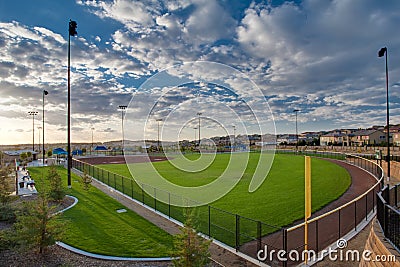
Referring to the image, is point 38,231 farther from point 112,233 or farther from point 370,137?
point 370,137

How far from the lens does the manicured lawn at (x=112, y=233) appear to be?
998cm

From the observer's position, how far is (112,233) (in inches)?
461

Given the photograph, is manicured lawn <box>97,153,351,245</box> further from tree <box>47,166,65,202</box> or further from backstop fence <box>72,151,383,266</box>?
tree <box>47,166,65,202</box>

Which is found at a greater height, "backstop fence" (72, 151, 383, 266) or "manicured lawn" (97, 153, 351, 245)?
"backstop fence" (72, 151, 383, 266)

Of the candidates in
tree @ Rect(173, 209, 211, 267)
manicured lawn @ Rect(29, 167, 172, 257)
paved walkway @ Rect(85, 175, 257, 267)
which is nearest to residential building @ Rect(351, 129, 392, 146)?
paved walkway @ Rect(85, 175, 257, 267)

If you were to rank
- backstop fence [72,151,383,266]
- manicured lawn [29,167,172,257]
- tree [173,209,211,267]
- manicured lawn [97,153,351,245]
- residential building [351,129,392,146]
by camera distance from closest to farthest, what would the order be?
tree [173,209,211,267]
backstop fence [72,151,383,266]
manicured lawn [29,167,172,257]
manicured lawn [97,153,351,245]
residential building [351,129,392,146]

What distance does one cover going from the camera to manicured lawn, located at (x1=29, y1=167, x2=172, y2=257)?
32.7 feet

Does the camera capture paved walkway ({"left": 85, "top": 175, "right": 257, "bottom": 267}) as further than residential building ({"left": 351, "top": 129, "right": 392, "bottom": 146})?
No

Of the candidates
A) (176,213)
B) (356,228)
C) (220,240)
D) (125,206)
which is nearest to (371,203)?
(356,228)

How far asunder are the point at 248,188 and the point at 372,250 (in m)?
15.8

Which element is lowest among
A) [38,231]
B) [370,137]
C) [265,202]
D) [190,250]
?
[265,202]

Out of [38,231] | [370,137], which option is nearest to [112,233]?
[38,231]

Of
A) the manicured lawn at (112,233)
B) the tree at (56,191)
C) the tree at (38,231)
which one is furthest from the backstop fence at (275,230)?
the tree at (38,231)

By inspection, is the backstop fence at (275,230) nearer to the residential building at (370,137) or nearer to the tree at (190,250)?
the tree at (190,250)
